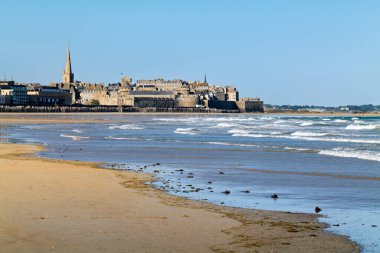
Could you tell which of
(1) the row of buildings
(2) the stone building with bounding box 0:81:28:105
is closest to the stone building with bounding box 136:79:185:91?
(1) the row of buildings

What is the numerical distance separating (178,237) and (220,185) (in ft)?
18.8

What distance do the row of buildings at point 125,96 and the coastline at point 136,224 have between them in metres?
131

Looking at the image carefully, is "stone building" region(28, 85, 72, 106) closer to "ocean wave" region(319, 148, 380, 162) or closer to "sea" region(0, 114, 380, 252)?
"sea" region(0, 114, 380, 252)

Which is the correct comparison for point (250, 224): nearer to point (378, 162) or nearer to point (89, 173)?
point (89, 173)

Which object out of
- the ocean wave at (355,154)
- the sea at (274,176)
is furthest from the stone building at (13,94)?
the ocean wave at (355,154)

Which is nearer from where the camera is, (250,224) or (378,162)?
(250,224)

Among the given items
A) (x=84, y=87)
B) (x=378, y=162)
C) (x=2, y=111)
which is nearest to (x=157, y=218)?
(x=378, y=162)

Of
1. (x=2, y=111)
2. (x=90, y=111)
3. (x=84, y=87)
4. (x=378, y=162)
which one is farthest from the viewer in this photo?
(x=84, y=87)

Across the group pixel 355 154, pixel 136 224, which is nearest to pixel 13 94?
pixel 355 154

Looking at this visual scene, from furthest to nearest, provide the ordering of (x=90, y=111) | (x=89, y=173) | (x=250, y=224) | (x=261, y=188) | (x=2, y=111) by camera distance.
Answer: (x=90, y=111), (x=2, y=111), (x=89, y=173), (x=261, y=188), (x=250, y=224)

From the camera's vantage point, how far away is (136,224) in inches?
362

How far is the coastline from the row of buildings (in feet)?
431

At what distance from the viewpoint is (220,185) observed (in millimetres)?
14109

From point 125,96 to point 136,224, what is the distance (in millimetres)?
156814
